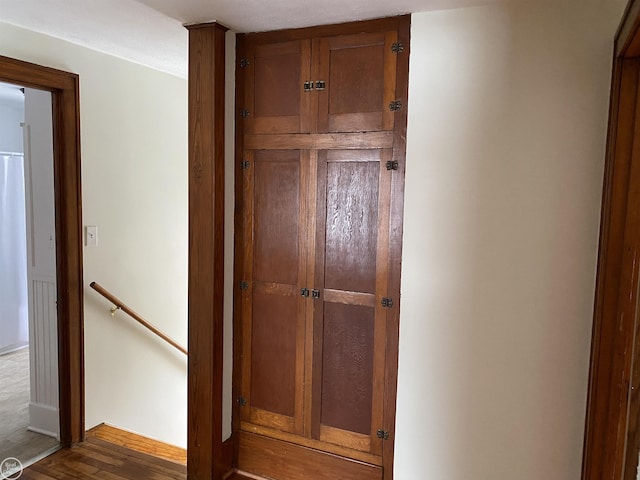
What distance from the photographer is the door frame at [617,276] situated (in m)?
1.53

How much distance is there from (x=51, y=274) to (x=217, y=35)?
5.61ft

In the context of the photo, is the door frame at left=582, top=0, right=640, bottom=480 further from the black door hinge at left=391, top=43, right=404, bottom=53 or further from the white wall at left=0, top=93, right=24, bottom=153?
the white wall at left=0, top=93, right=24, bottom=153

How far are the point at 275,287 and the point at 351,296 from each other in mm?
379

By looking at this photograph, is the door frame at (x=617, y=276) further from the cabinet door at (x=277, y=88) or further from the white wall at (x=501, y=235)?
the cabinet door at (x=277, y=88)

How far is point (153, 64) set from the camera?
121 inches

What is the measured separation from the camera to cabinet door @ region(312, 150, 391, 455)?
2.07m

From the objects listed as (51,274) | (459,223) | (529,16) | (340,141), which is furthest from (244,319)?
(529,16)

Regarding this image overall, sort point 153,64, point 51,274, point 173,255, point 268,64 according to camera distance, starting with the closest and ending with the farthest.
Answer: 1. point 268,64
2. point 51,274
3. point 153,64
4. point 173,255

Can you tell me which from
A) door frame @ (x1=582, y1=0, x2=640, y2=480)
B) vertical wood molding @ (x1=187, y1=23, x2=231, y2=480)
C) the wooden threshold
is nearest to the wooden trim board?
vertical wood molding @ (x1=187, y1=23, x2=231, y2=480)

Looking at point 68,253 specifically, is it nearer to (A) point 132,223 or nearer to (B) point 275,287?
(A) point 132,223

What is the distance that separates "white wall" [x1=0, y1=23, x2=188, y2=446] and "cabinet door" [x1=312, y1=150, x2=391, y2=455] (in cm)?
144

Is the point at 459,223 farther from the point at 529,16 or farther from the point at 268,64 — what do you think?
the point at 268,64

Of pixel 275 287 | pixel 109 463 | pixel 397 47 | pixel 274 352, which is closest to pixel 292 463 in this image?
pixel 274 352

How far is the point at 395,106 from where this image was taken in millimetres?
1995
